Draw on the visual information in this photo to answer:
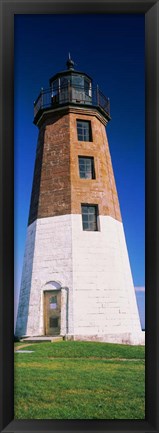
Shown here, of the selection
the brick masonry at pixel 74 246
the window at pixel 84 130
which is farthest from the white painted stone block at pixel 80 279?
the window at pixel 84 130

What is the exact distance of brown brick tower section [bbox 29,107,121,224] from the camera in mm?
9383

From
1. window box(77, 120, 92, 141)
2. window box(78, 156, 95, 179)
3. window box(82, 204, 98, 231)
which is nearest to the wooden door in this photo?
window box(82, 204, 98, 231)

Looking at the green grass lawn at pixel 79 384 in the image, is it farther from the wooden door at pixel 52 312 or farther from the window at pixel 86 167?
the window at pixel 86 167

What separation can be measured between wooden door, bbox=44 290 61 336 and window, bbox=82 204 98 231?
4.97 feet

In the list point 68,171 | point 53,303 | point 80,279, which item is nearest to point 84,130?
point 68,171

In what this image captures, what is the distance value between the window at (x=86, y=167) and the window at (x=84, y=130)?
52 cm

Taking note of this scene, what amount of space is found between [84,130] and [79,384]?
20.2 feet

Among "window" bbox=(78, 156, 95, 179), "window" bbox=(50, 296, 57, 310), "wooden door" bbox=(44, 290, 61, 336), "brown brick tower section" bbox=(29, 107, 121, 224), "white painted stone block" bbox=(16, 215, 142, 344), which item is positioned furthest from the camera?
"window" bbox=(78, 156, 95, 179)

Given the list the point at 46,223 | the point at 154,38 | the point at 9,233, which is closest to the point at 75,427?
the point at 9,233

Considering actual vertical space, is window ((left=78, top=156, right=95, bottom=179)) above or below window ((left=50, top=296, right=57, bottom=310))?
above

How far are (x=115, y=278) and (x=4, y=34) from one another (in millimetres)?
5926

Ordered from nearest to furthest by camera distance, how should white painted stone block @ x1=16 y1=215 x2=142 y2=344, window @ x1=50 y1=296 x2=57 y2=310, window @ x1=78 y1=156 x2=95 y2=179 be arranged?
white painted stone block @ x1=16 y1=215 x2=142 y2=344 < window @ x1=50 y1=296 x2=57 y2=310 < window @ x1=78 y1=156 x2=95 y2=179

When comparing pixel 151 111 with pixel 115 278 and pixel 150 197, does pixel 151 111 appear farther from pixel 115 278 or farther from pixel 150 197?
pixel 115 278

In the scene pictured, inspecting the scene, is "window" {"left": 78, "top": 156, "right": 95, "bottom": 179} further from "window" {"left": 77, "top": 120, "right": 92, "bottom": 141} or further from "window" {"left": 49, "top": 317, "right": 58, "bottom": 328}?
"window" {"left": 49, "top": 317, "right": 58, "bottom": 328}
